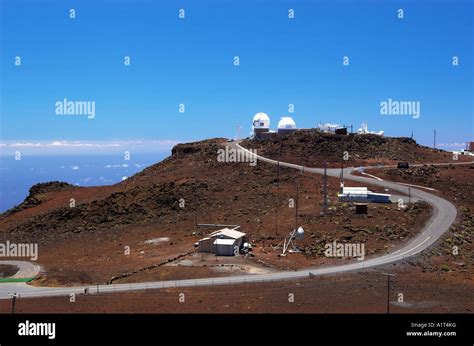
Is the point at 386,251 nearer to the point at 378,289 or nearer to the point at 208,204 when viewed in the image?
the point at 378,289

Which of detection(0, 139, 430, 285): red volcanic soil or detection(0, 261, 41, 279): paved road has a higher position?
detection(0, 139, 430, 285): red volcanic soil

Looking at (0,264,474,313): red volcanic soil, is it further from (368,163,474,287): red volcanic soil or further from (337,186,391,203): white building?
(337,186,391,203): white building

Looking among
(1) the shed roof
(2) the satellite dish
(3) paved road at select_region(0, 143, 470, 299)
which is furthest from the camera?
(2) the satellite dish

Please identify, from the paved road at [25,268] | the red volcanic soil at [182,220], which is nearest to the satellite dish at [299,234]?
the red volcanic soil at [182,220]

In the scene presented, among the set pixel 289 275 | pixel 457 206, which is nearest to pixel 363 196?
pixel 457 206

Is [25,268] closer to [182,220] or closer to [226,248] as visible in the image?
[226,248]

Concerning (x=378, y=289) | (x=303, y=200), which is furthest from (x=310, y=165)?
(x=378, y=289)
